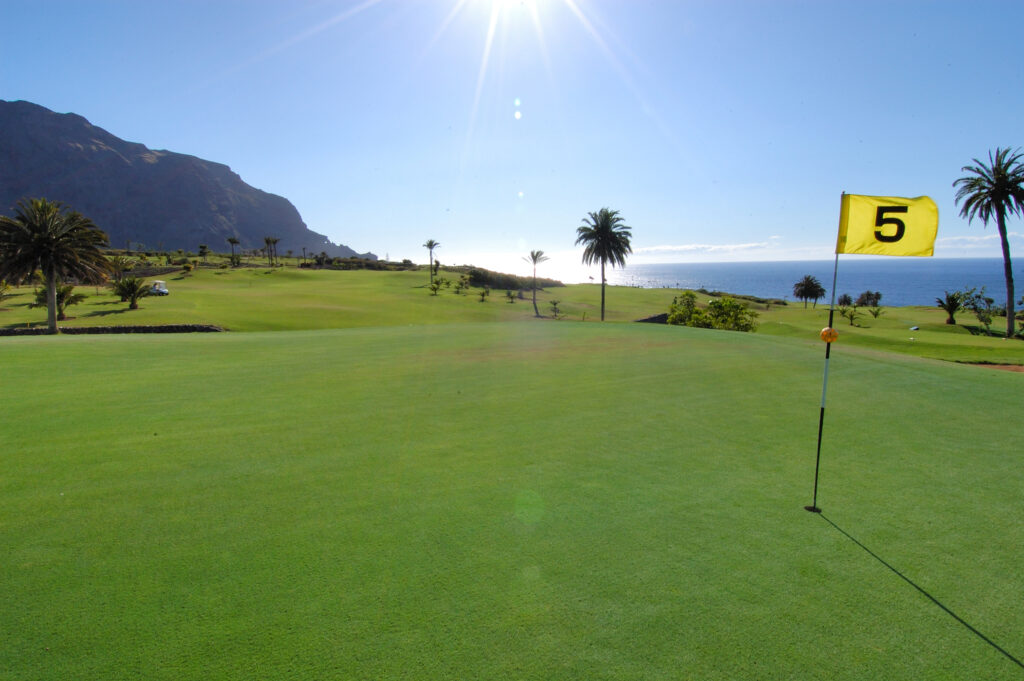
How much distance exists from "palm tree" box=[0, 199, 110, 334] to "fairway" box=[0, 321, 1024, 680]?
2461 cm

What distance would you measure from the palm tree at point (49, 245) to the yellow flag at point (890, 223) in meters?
Answer: 38.9

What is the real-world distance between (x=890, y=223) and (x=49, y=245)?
40.3 metres

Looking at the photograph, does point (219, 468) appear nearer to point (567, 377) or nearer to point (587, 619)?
point (587, 619)

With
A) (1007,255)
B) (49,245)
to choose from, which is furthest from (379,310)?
(1007,255)

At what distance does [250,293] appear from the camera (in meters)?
58.8

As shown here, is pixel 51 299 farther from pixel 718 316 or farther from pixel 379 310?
pixel 718 316

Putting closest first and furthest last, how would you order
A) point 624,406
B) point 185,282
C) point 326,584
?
point 326,584 → point 624,406 → point 185,282

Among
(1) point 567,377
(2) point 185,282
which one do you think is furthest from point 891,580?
(2) point 185,282

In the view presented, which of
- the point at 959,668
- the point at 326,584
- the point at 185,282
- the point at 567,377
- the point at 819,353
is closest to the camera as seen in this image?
the point at 959,668

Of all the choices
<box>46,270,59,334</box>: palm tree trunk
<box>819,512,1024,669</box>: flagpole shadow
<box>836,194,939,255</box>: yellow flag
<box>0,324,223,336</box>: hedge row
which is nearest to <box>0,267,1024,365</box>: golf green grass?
<box>0,324,223,336</box>: hedge row

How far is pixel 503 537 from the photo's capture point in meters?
5.21

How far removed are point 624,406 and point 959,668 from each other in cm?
718

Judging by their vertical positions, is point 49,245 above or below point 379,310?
above

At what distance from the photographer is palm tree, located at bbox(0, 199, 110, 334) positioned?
1089 inches
